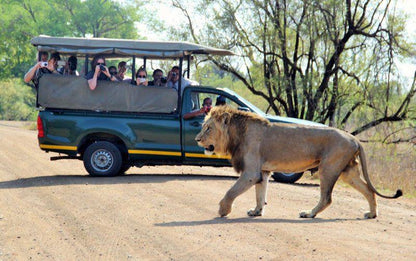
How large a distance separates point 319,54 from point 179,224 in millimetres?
14660

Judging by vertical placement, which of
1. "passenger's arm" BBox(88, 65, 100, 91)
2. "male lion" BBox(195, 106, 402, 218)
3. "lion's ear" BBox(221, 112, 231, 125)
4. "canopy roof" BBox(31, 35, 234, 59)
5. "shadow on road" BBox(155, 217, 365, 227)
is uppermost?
"canopy roof" BBox(31, 35, 234, 59)

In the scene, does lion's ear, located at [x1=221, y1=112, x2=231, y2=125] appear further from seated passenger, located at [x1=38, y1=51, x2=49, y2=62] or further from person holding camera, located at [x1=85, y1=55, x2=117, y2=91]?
seated passenger, located at [x1=38, y1=51, x2=49, y2=62]

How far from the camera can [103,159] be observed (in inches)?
544

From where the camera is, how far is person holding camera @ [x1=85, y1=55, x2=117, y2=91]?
13867 mm

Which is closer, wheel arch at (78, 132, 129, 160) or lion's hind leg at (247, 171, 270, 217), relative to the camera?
lion's hind leg at (247, 171, 270, 217)

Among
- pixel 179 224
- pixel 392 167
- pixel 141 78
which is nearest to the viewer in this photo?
pixel 179 224

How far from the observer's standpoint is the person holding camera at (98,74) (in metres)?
13.9

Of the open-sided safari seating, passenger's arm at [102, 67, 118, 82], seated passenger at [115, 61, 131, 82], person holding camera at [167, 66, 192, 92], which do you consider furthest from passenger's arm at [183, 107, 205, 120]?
seated passenger at [115, 61, 131, 82]

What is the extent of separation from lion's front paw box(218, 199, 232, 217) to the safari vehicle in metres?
4.45

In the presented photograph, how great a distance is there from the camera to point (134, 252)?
6.95 metres

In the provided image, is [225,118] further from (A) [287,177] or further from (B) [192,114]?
(A) [287,177]

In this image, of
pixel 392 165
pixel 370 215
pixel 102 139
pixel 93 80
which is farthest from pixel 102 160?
pixel 392 165

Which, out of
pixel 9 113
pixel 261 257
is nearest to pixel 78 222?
pixel 261 257

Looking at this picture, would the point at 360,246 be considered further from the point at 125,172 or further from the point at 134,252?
the point at 125,172
